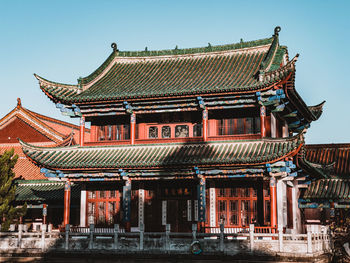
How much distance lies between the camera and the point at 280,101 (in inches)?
1086

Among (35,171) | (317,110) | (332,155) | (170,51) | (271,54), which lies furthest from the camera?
(35,171)

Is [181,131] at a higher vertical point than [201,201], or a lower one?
higher

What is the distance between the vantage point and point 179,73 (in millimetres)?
31688

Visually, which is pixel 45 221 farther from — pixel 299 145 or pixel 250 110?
pixel 299 145

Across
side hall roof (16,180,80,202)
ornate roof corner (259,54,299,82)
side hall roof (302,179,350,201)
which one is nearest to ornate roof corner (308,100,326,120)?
side hall roof (302,179,350,201)

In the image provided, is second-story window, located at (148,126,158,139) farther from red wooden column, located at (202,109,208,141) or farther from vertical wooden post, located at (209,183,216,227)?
vertical wooden post, located at (209,183,216,227)

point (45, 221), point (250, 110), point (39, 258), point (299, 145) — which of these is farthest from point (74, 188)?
point (299, 145)

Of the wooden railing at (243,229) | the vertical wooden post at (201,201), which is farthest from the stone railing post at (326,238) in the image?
the vertical wooden post at (201,201)

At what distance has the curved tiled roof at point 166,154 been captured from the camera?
2573 centimetres

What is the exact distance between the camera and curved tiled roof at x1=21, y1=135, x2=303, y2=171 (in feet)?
84.4

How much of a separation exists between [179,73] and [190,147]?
5473 mm

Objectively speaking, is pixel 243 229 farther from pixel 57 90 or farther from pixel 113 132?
pixel 57 90

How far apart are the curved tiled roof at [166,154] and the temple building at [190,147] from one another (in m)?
0.05

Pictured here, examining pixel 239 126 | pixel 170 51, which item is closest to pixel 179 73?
pixel 170 51
